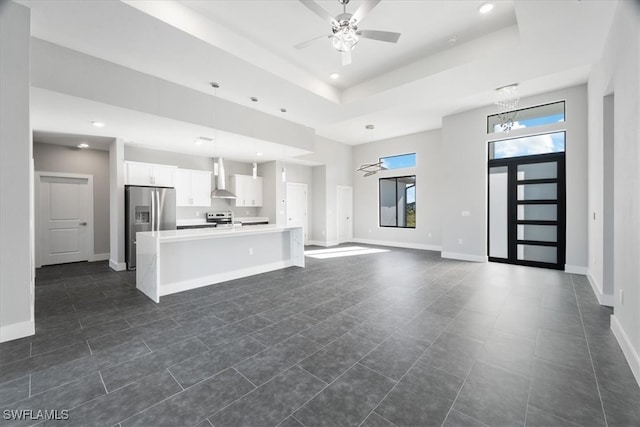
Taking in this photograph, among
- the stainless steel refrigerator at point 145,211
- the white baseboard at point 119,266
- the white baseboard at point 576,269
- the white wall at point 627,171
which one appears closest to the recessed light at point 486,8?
the white wall at point 627,171

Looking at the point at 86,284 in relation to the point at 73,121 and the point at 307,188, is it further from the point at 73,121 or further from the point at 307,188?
the point at 307,188

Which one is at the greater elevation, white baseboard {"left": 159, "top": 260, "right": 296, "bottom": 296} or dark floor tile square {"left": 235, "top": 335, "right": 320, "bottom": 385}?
white baseboard {"left": 159, "top": 260, "right": 296, "bottom": 296}

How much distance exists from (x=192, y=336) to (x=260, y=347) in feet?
2.46

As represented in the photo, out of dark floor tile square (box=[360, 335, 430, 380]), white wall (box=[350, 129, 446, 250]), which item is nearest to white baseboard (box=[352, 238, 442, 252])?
white wall (box=[350, 129, 446, 250])

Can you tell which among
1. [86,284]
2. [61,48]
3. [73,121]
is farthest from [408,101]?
[86,284]

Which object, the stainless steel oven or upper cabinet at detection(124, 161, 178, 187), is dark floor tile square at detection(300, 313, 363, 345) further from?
upper cabinet at detection(124, 161, 178, 187)

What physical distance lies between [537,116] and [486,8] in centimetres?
368

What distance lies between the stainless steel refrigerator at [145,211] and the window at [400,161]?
240 inches

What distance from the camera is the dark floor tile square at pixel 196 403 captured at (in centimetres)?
157

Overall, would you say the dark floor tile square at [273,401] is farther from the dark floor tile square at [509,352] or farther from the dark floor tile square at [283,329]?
the dark floor tile square at [509,352]

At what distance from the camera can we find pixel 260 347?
2432 millimetres

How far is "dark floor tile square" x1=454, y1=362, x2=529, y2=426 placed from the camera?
160 centimetres

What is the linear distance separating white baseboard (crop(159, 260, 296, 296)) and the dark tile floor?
0.29m

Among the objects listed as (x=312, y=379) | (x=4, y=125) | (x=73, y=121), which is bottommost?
(x=312, y=379)
